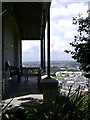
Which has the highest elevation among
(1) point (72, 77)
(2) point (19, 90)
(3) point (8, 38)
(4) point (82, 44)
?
(3) point (8, 38)

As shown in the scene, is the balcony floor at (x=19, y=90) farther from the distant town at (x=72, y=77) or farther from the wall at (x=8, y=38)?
the distant town at (x=72, y=77)

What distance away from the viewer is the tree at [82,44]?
2.83 meters

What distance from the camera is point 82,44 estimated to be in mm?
2936

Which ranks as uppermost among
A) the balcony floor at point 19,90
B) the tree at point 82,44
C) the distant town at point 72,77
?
the tree at point 82,44

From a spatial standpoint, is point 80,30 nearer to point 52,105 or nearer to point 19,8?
point 52,105

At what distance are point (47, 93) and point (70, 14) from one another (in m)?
1.73

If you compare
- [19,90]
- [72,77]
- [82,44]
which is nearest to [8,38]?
[19,90]

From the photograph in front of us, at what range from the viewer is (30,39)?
14109 mm

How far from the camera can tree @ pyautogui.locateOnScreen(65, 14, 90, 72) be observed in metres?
2.83

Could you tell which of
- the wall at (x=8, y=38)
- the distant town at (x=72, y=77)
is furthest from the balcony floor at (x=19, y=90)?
the distant town at (x=72, y=77)

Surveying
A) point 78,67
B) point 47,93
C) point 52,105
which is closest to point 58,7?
point 78,67

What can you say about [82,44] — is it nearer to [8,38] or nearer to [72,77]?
[72,77]

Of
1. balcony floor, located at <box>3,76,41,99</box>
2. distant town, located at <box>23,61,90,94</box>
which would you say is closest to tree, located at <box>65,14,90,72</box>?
distant town, located at <box>23,61,90,94</box>

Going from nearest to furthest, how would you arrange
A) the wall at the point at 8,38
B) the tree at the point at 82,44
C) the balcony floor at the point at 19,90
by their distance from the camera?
the tree at the point at 82,44 → the balcony floor at the point at 19,90 → the wall at the point at 8,38
